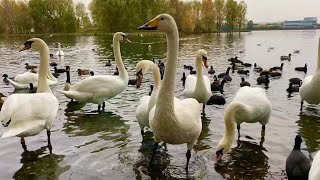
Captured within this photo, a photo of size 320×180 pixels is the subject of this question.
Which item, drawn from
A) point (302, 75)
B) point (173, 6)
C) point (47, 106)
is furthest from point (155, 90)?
point (173, 6)

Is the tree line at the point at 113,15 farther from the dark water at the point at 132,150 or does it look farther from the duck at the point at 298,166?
the duck at the point at 298,166

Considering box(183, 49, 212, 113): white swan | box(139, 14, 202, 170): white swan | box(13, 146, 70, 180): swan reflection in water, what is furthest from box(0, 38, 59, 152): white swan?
box(183, 49, 212, 113): white swan

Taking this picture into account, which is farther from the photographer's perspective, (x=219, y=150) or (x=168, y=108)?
(x=219, y=150)

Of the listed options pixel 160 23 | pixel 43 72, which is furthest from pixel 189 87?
pixel 160 23

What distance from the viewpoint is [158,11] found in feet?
273

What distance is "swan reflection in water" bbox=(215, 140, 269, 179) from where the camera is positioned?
6.33m

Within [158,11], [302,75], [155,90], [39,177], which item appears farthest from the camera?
[158,11]

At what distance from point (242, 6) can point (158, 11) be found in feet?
145

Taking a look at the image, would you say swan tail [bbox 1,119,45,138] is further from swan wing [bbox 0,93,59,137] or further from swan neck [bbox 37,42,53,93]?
swan neck [bbox 37,42,53,93]

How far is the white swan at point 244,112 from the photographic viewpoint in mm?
6543

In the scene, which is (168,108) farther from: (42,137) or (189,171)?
(42,137)

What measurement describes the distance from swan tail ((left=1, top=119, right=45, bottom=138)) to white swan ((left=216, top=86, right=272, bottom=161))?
363 centimetres

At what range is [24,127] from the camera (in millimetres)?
6371

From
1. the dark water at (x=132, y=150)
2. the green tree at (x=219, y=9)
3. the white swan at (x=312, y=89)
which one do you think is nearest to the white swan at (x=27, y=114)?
the dark water at (x=132, y=150)
